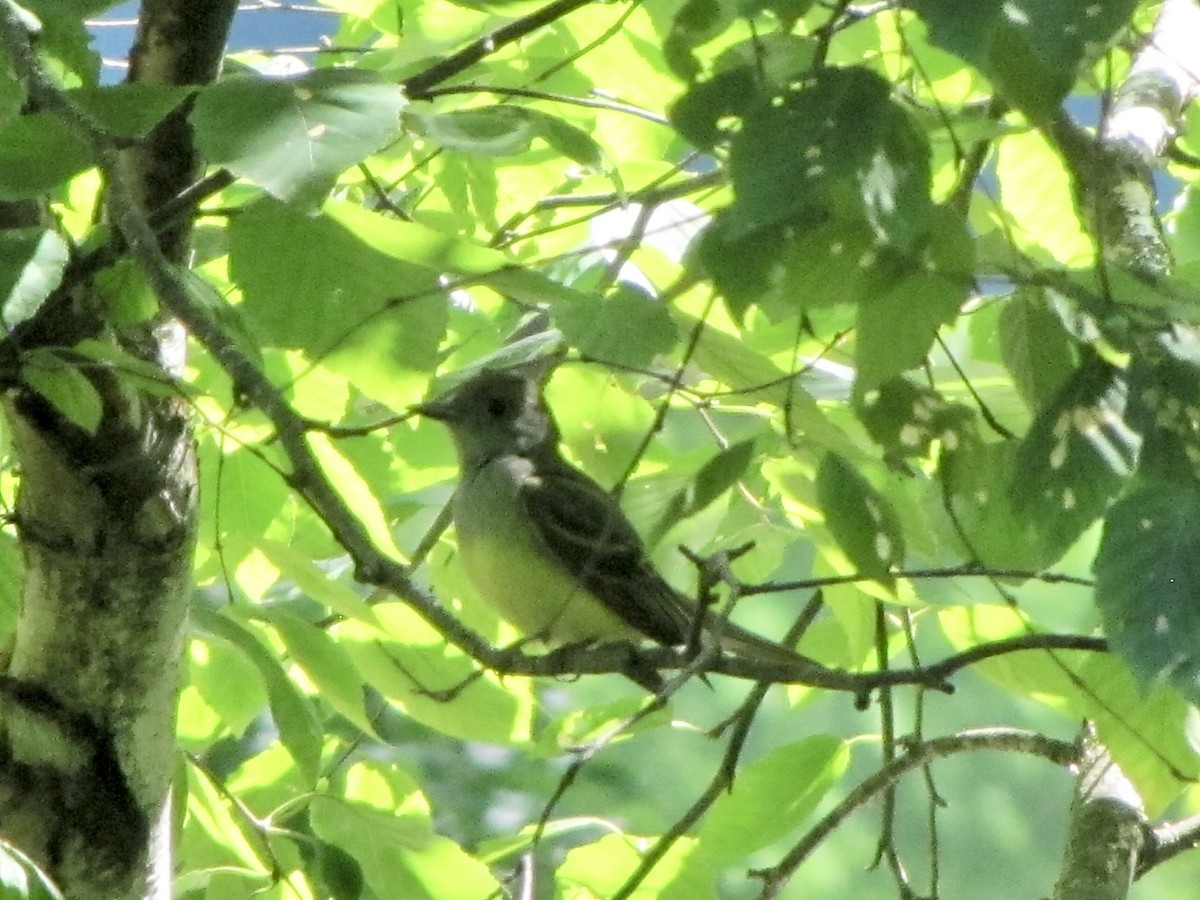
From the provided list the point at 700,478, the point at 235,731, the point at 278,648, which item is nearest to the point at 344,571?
the point at 278,648

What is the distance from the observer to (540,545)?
2.60 metres

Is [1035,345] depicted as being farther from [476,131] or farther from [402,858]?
[402,858]

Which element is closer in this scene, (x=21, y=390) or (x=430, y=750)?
(x=21, y=390)

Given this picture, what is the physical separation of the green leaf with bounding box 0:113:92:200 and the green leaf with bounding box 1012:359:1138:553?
755mm

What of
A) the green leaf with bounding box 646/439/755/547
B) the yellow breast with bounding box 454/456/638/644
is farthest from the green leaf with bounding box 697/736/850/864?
the green leaf with bounding box 646/439/755/547

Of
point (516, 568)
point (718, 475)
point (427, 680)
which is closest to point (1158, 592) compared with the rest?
point (718, 475)

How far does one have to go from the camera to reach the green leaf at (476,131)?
4.01 ft

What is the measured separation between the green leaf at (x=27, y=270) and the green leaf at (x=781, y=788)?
109cm

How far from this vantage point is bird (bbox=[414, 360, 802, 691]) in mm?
2365

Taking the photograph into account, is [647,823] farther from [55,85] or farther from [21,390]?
[55,85]

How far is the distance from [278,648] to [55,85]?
4.25ft

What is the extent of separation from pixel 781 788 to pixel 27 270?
3.80 feet

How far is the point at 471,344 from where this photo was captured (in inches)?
96.1

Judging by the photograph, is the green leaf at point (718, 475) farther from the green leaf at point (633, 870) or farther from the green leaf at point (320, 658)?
the green leaf at point (633, 870)
